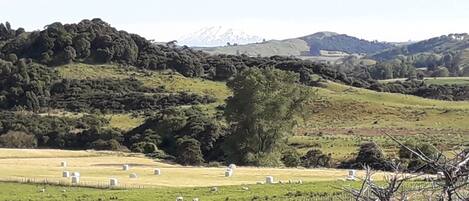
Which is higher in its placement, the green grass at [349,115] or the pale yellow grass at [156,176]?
the pale yellow grass at [156,176]

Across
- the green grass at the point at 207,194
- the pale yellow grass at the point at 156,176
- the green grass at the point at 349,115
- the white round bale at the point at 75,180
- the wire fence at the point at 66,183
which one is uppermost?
the green grass at the point at 207,194

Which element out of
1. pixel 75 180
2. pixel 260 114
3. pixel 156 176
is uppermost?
pixel 260 114

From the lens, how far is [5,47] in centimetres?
15625

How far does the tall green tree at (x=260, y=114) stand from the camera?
63281 mm

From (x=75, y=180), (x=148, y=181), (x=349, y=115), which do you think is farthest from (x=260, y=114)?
(x=349, y=115)

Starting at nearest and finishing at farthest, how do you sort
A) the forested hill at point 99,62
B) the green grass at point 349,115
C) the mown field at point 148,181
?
1. the mown field at point 148,181
2. the green grass at point 349,115
3. the forested hill at point 99,62

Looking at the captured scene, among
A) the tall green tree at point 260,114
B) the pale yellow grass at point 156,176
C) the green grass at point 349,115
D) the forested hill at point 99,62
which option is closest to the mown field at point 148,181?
the pale yellow grass at point 156,176

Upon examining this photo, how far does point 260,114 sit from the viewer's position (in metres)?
63.5

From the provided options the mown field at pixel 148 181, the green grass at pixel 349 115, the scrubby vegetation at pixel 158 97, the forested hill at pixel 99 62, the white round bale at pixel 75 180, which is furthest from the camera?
the forested hill at pixel 99 62

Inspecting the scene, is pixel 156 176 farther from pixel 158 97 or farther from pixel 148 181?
pixel 158 97

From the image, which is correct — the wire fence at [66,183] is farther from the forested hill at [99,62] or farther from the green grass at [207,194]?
the forested hill at [99,62]

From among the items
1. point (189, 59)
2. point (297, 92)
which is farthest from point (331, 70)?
point (297, 92)

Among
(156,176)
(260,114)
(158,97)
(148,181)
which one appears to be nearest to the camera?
Answer: (148,181)

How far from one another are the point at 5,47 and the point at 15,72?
3213cm
